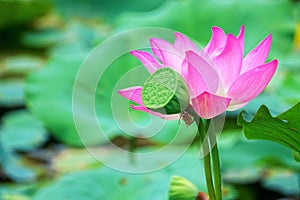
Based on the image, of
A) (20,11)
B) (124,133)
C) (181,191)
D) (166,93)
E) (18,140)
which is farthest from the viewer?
(20,11)

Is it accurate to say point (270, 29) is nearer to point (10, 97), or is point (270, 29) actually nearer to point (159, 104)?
point (10, 97)

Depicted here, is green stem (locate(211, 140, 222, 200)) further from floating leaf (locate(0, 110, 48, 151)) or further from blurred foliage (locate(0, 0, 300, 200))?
floating leaf (locate(0, 110, 48, 151))

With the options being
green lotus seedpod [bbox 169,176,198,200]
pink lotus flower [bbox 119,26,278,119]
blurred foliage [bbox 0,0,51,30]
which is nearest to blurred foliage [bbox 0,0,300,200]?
green lotus seedpod [bbox 169,176,198,200]

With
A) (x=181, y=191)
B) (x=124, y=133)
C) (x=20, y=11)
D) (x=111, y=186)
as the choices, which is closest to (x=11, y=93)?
(x=20, y=11)

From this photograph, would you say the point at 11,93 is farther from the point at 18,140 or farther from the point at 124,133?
the point at 124,133

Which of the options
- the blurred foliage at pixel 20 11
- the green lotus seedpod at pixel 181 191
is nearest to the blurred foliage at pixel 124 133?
the green lotus seedpod at pixel 181 191

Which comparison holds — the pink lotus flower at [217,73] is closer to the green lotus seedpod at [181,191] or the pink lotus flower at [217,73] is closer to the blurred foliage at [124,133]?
the green lotus seedpod at [181,191]

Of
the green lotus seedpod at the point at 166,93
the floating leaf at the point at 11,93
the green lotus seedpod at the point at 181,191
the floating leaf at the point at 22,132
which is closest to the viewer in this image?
the green lotus seedpod at the point at 166,93

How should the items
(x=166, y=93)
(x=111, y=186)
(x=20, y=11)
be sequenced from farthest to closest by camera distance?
(x=20, y=11), (x=111, y=186), (x=166, y=93)
